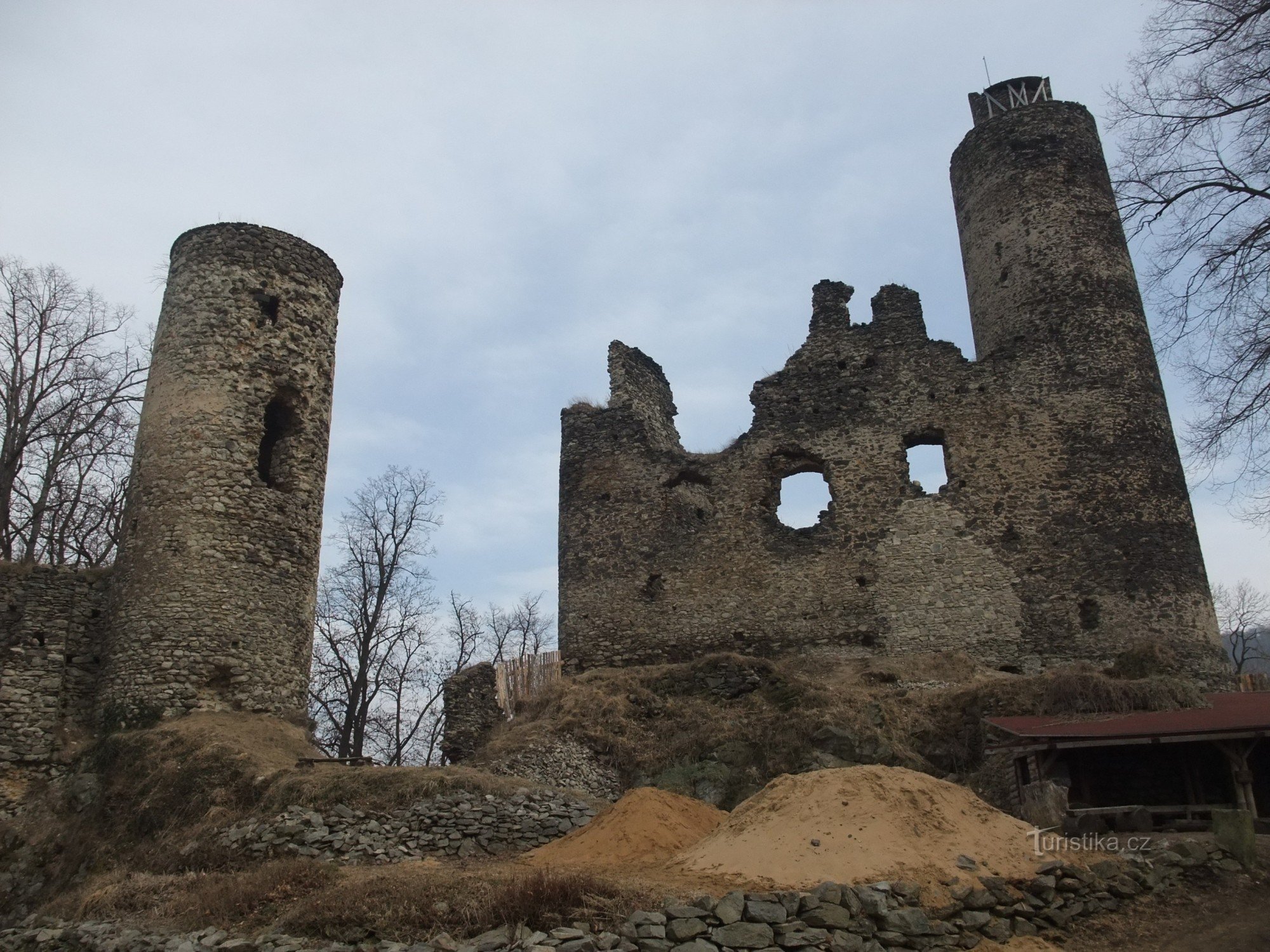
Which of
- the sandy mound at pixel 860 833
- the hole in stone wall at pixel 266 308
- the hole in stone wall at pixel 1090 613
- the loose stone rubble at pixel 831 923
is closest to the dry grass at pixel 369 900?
the loose stone rubble at pixel 831 923

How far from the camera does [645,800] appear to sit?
12727mm

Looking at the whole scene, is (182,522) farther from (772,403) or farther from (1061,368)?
(1061,368)

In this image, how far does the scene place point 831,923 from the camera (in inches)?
359

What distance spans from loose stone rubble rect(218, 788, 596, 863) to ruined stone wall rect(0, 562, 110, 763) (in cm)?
507

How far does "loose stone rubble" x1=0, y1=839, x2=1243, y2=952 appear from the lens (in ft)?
28.7

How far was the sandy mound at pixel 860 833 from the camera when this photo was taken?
10156 millimetres

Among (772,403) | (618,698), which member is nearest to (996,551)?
(772,403)

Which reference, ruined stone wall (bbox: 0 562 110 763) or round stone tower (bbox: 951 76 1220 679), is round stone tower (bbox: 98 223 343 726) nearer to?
ruined stone wall (bbox: 0 562 110 763)

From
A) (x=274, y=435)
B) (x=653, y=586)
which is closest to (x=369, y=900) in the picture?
(x=274, y=435)

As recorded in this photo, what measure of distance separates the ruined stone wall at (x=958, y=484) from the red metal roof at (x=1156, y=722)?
3.95 meters

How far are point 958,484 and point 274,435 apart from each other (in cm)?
1323

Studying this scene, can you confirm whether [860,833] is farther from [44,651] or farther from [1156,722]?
[44,651]

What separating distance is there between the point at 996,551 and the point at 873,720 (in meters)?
5.30

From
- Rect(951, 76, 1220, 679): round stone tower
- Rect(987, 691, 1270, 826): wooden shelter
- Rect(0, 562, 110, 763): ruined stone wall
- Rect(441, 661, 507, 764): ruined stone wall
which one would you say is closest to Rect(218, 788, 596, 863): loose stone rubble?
Rect(441, 661, 507, 764): ruined stone wall
